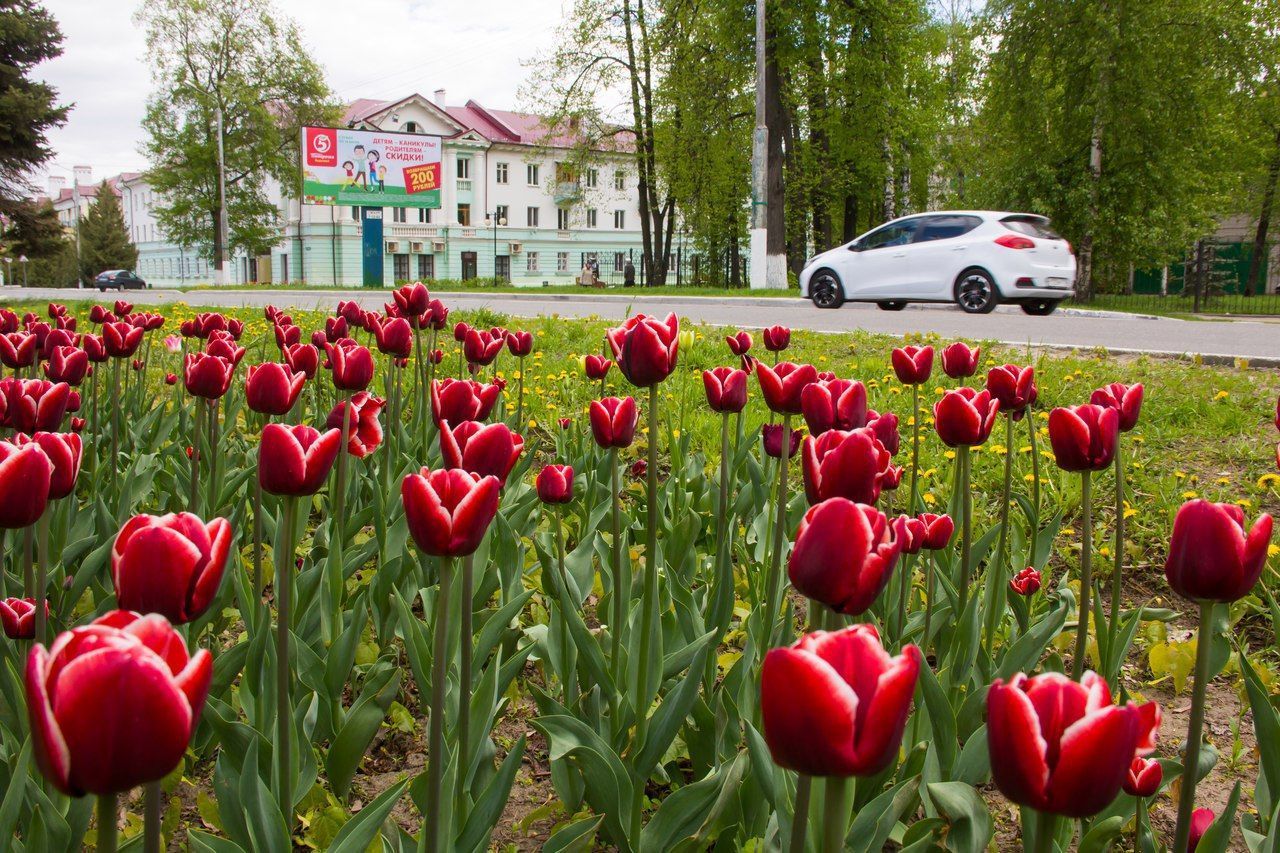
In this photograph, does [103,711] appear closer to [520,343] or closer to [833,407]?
[833,407]

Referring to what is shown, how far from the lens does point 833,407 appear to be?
1.79m

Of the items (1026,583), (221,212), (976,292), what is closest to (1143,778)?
(1026,583)

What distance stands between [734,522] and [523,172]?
53.9 m

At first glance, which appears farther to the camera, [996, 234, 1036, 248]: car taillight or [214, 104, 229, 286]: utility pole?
[214, 104, 229, 286]: utility pole

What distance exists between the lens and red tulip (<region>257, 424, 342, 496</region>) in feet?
4.18

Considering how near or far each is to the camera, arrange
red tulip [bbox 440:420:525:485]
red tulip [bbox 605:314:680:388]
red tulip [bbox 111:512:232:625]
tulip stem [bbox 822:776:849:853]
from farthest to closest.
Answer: red tulip [bbox 605:314:680:388]
red tulip [bbox 440:420:525:485]
red tulip [bbox 111:512:232:625]
tulip stem [bbox 822:776:849:853]

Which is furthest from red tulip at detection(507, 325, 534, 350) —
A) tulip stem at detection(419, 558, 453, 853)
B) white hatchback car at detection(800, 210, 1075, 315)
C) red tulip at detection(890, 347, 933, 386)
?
white hatchback car at detection(800, 210, 1075, 315)

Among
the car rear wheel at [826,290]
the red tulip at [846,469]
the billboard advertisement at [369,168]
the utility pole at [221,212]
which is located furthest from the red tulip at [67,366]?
the utility pole at [221,212]

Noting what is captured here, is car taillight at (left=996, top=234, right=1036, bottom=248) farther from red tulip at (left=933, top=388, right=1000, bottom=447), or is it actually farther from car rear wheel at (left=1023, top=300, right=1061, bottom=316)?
red tulip at (left=933, top=388, right=1000, bottom=447)

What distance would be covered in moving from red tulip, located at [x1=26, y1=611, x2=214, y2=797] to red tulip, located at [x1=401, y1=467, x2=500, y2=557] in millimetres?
391

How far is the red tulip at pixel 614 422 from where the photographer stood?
1908 millimetres

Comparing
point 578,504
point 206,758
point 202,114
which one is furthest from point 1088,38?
point 202,114

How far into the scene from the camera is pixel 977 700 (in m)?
1.67

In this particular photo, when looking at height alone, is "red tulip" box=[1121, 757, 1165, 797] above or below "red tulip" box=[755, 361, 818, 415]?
below
